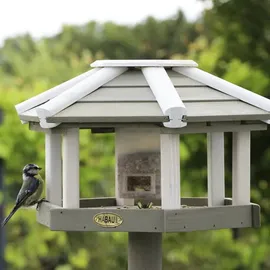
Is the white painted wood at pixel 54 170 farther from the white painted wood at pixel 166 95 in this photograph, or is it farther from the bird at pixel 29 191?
the white painted wood at pixel 166 95

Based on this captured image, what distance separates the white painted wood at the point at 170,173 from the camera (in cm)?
407

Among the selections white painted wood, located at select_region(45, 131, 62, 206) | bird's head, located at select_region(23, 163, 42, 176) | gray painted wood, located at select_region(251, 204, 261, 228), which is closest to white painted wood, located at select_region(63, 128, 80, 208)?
white painted wood, located at select_region(45, 131, 62, 206)

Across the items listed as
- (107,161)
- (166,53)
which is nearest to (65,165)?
(107,161)

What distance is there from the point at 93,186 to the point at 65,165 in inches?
263

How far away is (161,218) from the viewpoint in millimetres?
4008

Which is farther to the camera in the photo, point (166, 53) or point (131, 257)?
point (166, 53)

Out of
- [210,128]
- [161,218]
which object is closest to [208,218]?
[161,218]

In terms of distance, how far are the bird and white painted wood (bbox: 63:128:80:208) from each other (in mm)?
344

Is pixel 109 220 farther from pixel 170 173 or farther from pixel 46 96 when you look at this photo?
pixel 46 96

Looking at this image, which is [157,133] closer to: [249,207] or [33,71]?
[249,207]

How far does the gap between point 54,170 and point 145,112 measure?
77cm

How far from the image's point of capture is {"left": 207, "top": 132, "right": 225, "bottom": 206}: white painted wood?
4547 mm

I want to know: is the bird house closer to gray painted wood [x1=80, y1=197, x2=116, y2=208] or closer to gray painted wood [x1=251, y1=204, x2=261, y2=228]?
gray painted wood [x1=251, y1=204, x2=261, y2=228]

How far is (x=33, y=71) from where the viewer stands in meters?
15.4
